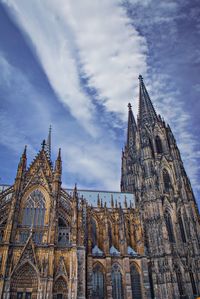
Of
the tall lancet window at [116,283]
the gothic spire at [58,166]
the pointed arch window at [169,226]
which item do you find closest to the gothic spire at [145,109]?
the pointed arch window at [169,226]

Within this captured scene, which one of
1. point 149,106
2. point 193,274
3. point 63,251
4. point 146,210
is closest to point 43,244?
point 63,251

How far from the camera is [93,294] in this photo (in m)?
34.0

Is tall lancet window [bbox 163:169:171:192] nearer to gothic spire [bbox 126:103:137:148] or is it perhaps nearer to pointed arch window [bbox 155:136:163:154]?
pointed arch window [bbox 155:136:163:154]

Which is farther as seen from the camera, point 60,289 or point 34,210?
point 34,210

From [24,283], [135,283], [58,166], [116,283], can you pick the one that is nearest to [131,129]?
[58,166]

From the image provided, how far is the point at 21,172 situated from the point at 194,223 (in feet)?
98.7

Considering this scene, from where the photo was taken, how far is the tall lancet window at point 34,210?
111ft

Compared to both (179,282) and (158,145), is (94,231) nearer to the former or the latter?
(179,282)

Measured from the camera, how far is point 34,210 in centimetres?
3469

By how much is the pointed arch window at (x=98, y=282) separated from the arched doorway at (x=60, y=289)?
6354 millimetres

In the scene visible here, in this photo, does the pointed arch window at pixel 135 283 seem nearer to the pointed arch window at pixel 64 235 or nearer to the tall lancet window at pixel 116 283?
the tall lancet window at pixel 116 283

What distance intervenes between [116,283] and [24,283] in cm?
1371

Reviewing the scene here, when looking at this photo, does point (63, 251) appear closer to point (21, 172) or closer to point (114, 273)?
point (114, 273)

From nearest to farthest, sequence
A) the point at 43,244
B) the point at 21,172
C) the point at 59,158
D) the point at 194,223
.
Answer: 1. the point at 43,244
2. the point at 21,172
3. the point at 59,158
4. the point at 194,223
